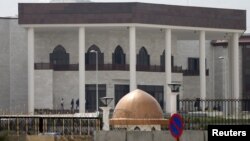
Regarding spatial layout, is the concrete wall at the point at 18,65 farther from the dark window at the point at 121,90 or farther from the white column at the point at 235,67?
the white column at the point at 235,67

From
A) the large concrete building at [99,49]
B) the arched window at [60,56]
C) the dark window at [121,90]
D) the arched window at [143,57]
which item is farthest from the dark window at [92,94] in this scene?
the arched window at [143,57]

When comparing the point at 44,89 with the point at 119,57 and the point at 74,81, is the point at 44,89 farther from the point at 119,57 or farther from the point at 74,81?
the point at 119,57

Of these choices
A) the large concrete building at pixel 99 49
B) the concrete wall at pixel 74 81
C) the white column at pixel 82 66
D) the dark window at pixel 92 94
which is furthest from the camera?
the dark window at pixel 92 94

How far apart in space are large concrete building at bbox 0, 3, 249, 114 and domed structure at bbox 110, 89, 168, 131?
28.7 meters

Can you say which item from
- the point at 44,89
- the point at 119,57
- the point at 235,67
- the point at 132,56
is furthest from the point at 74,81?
the point at 235,67

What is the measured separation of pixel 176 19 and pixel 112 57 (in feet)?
19.9

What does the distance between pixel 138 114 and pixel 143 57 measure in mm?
36495

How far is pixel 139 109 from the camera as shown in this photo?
30.7 meters

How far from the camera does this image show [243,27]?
219ft

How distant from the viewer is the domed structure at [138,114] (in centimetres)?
3014

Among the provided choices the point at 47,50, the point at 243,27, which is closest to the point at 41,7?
the point at 47,50

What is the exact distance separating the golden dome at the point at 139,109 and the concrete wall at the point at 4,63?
118 ft

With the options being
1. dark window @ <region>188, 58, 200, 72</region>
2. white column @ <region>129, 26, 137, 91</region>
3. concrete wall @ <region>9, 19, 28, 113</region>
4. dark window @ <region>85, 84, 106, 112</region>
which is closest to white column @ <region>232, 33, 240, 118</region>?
dark window @ <region>188, 58, 200, 72</region>

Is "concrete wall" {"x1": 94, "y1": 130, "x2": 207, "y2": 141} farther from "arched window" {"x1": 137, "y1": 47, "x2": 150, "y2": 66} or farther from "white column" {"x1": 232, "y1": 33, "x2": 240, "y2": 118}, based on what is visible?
"white column" {"x1": 232, "y1": 33, "x2": 240, "y2": 118}
